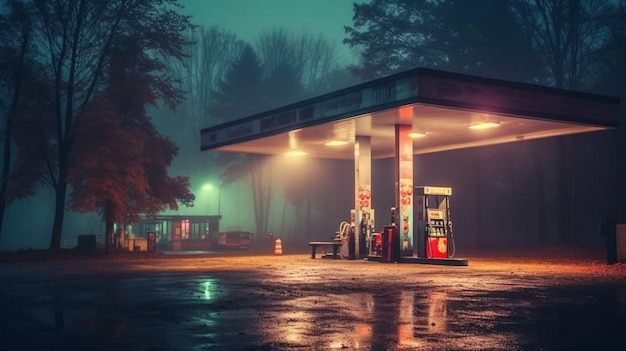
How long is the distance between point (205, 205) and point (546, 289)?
286 ft

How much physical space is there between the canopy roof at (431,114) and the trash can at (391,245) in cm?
445

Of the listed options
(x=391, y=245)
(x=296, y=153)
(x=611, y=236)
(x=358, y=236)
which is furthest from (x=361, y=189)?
(x=611, y=236)

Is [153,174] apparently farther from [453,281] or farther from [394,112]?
[453,281]

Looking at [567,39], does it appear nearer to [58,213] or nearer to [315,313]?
[58,213]

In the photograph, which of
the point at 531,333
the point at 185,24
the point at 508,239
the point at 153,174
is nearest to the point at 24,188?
the point at 153,174

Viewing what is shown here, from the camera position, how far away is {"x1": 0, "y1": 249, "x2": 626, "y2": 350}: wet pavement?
8.49 meters

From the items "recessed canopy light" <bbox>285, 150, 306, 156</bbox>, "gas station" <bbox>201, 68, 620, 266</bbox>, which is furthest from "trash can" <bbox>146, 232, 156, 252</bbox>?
"gas station" <bbox>201, 68, 620, 266</bbox>

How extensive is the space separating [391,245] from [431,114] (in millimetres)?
5590

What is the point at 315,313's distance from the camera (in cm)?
1117

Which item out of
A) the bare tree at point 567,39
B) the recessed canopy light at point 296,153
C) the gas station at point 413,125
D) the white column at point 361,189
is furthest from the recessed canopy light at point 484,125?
the bare tree at point 567,39

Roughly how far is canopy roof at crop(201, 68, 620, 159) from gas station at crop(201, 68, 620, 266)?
4 centimetres

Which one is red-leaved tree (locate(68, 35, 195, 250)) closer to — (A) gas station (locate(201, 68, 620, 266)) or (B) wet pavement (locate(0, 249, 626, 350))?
(A) gas station (locate(201, 68, 620, 266))

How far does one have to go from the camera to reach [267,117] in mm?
31078

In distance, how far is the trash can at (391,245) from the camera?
27.3 metres
